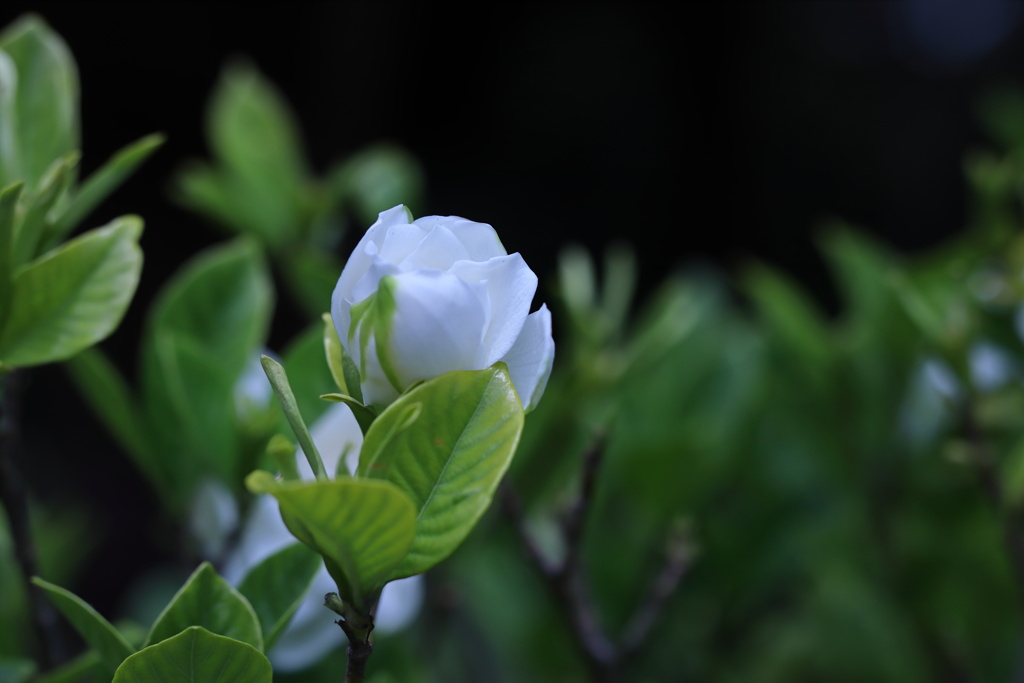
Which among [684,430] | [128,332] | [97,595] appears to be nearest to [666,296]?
[684,430]

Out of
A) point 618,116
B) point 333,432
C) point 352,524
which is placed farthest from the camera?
point 618,116

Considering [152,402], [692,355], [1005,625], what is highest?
[152,402]

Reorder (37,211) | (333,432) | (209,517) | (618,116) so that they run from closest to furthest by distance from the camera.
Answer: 1. (37,211)
2. (333,432)
3. (209,517)
4. (618,116)

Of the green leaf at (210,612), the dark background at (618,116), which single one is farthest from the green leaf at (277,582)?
the dark background at (618,116)

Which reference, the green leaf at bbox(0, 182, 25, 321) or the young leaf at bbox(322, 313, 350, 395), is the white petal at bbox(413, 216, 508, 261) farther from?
the green leaf at bbox(0, 182, 25, 321)

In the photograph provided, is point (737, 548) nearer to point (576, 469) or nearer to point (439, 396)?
point (576, 469)

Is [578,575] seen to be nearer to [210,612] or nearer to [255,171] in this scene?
[210,612]

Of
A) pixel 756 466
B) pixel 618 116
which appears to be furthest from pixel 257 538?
pixel 618 116

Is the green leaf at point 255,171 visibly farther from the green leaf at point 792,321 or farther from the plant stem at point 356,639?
the plant stem at point 356,639
